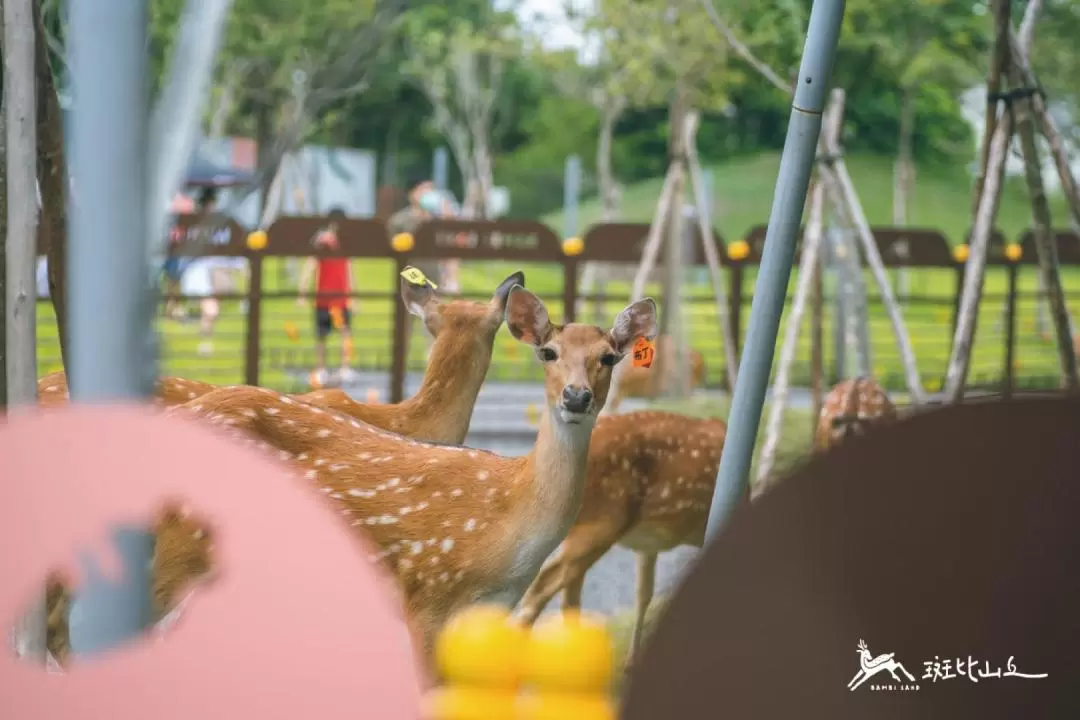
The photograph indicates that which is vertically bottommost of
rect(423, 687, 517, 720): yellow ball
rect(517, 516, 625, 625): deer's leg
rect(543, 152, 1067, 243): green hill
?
rect(517, 516, 625, 625): deer's leg

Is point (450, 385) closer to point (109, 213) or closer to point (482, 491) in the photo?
point (482, 491)

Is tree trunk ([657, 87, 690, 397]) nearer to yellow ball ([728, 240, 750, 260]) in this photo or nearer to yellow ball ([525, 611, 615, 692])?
yellow ball ([728, 240, 750, 260])

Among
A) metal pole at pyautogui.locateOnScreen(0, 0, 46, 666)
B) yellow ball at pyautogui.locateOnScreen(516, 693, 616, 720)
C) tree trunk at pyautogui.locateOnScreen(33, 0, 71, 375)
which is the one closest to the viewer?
yellow ball at pyautogui.locateOnScreen(516, 693, 616, 720)

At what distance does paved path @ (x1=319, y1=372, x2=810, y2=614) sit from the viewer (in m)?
5.14

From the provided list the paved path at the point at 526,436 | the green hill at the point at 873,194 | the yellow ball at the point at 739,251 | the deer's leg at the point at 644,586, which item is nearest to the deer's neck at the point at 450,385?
the paved path at the point at 526,436

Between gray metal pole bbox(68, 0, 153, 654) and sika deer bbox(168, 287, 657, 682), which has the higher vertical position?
gray metal pole bbox(68, 0, 153, 654)

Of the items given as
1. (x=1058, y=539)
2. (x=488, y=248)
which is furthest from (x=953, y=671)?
(x=488, y=248)

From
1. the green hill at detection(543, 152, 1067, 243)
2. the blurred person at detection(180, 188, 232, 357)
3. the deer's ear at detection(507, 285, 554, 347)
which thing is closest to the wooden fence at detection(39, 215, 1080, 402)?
the blurred person at detection(180, 188, 232, 357)

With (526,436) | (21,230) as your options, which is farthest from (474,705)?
(526,436)

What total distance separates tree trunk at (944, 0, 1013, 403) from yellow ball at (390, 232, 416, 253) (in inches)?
102

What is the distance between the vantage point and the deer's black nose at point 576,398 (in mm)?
3074

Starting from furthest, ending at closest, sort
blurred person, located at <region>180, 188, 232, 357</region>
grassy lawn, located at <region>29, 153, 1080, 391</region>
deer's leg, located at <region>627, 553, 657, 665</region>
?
grassy lawn, located at <region>29, 153, 1080, 391</region>
blurred person, located at <region>180, 188, 232, 357</region>
deer's leg, located at <region>627, 553, 657, 665</region>

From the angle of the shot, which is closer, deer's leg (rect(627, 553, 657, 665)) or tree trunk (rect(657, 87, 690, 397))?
deer's leg (rect(627, 553, 657, 665))

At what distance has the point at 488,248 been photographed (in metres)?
6.54
